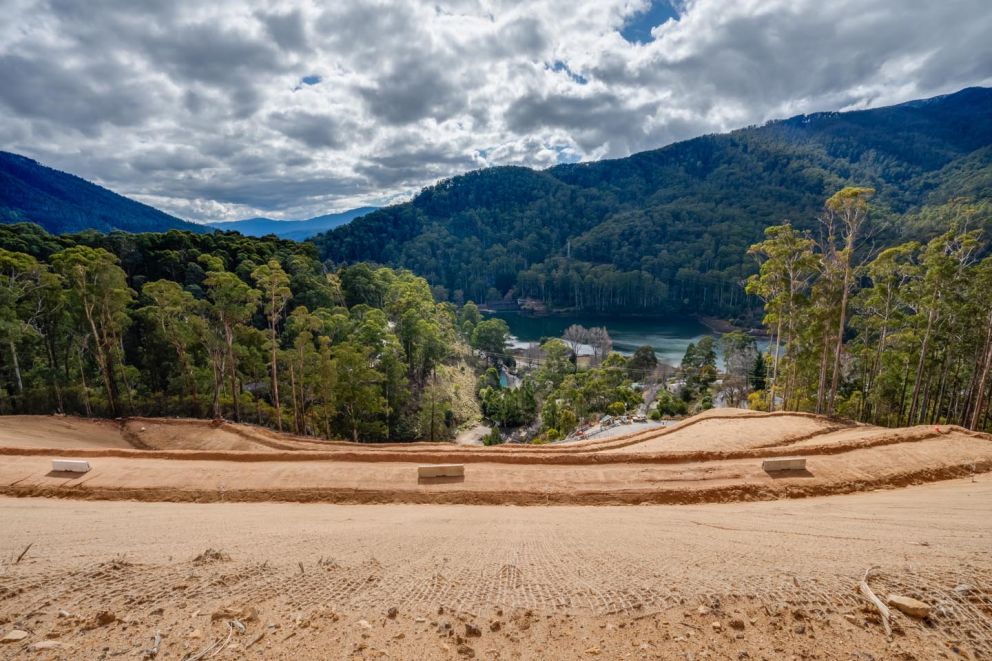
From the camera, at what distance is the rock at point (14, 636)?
344 cm

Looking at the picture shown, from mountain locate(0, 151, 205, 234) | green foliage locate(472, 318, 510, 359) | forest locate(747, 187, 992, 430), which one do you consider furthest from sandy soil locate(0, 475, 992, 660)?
mountain locate(0, 151, 205, 234)

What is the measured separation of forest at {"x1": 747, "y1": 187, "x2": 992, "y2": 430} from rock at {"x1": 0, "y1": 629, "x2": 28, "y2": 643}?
22570mm

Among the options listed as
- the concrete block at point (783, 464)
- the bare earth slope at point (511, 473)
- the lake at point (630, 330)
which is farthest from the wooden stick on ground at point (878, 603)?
the lake at point (630, 330)

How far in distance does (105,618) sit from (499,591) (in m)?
3.30

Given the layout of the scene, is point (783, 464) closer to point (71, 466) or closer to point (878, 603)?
point (878, 603)

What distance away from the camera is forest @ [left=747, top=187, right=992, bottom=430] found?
1989 centimetres

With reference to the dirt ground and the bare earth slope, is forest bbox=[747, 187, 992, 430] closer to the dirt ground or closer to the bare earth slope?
the bare earth slope

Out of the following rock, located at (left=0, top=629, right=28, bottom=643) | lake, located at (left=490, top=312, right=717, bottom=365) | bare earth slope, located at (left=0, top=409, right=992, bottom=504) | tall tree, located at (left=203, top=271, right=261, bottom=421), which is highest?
tall tree, located at (left=203, top=271, right=261, bottom=421)

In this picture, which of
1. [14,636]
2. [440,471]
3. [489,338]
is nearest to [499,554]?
[14,636]

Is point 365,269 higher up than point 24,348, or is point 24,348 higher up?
point 365,269

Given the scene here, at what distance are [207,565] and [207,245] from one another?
158 feet

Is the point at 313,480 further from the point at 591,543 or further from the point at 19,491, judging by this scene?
the point at 591,543

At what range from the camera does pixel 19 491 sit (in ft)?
35.3

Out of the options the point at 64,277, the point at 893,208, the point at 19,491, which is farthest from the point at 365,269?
the point at 893,208
